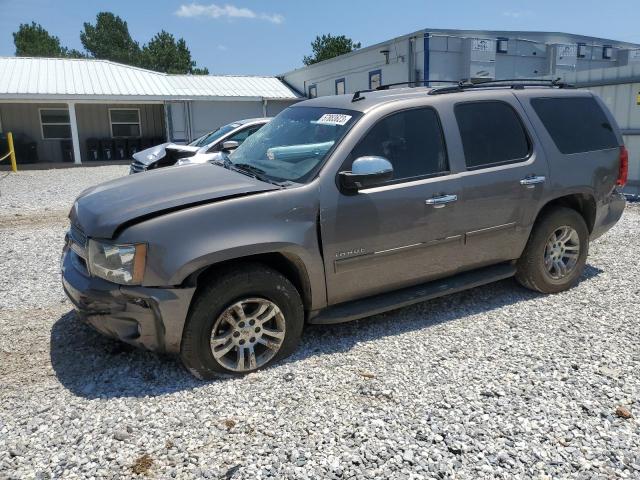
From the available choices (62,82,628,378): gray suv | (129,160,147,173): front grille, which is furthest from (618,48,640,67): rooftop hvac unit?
(129,160,147,173): front grille

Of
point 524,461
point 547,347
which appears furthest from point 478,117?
point 524,461

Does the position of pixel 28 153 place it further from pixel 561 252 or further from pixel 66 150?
pixel 561 252

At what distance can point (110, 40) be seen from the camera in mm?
74688

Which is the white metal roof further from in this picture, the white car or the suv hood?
the suv hood

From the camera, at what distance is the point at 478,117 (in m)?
4.34

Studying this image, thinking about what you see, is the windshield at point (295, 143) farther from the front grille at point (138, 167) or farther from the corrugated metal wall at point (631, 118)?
the corrugated metal wall at point (631, 118)

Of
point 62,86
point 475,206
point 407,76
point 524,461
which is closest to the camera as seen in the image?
point 524,461

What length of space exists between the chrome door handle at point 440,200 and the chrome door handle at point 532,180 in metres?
0.83

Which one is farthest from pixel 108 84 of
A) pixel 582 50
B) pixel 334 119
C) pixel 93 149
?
pixel 334 119

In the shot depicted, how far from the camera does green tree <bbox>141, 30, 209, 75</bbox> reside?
233 feet

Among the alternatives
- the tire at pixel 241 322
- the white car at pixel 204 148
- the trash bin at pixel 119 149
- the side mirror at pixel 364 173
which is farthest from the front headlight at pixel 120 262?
the trash bin at pixel 119 149

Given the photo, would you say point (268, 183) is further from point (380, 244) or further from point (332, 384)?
point (332, 384)

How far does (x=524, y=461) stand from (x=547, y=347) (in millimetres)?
1444

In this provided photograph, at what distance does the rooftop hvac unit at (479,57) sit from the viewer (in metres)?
16.9
